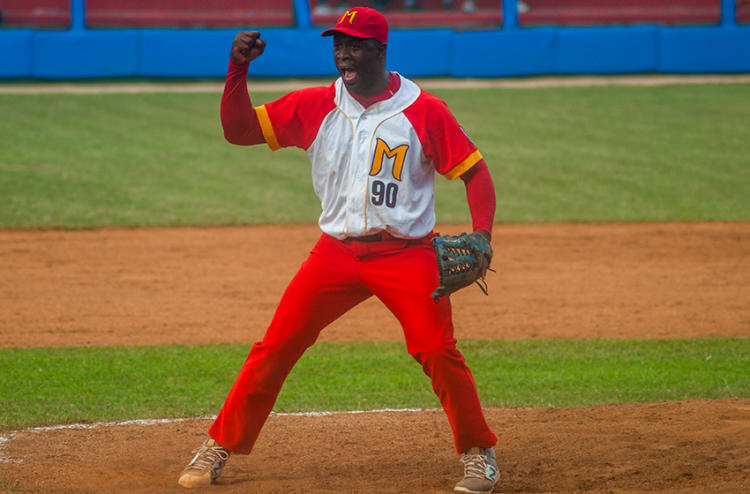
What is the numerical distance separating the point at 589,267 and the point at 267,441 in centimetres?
495

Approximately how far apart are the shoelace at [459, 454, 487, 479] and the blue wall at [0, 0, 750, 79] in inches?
649

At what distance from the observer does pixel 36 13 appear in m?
24.3

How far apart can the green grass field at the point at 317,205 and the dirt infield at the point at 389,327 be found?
36 centimetres

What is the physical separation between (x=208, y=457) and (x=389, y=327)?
3310mm

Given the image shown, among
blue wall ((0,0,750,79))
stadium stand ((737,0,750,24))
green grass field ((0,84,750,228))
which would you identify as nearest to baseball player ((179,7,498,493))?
green grass field ((0,84,750,228))

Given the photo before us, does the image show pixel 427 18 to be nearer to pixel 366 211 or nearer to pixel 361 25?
pixel 361 25

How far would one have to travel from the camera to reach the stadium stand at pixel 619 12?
82.6 feet

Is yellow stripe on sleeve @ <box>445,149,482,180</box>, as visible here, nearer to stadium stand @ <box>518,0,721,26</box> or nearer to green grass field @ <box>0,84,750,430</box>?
green grass field @ <box>0,84,750,430</box>

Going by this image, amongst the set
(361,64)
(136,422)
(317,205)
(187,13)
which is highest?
(361,64)

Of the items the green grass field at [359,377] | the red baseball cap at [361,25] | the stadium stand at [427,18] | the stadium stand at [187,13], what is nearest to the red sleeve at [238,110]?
the red baseball cap at [361,25]

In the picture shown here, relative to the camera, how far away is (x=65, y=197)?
472 inches

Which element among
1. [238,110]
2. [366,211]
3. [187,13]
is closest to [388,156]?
[366,211]

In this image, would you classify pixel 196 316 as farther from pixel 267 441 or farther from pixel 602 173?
pixel 602 173

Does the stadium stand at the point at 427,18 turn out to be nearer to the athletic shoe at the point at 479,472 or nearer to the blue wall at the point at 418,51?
the blue wall at the point at 418,51
